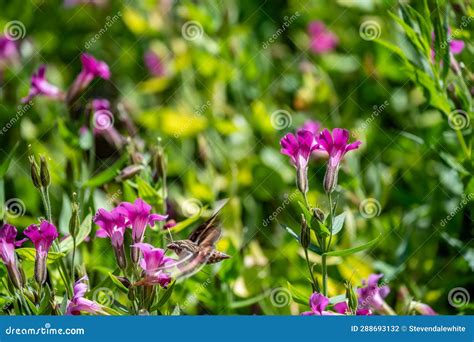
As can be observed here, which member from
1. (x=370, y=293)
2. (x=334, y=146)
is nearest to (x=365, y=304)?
(x=370, y=293)

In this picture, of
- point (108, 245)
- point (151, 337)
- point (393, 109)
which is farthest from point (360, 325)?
point (393, 109)

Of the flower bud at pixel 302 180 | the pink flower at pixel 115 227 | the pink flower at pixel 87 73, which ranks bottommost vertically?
the pink flower at pixel 115 227

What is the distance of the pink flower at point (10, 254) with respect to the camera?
41.5 inches

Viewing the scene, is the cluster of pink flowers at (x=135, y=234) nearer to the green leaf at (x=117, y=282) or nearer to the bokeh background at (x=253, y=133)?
the green leaf at (x=117, y=282)

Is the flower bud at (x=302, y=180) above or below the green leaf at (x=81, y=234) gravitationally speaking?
above

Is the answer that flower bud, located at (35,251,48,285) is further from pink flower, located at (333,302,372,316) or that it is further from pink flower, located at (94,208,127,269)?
pink flower, located at (333,302,372,316)

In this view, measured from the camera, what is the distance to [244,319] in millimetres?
1246

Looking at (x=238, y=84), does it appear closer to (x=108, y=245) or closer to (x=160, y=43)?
(x=160, y=43)

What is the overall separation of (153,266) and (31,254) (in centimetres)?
21

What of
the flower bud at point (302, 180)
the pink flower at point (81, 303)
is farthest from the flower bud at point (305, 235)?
the pink flower at point (81, 303)

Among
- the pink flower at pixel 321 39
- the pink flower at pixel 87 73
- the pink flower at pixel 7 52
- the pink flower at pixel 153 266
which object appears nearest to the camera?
the pink flower at pixel 153 266

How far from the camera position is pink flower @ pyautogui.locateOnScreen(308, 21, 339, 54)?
2188 mm

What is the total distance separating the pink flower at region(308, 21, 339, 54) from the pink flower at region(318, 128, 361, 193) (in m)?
1.12

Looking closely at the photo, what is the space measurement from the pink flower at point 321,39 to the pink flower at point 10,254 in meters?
1.34
